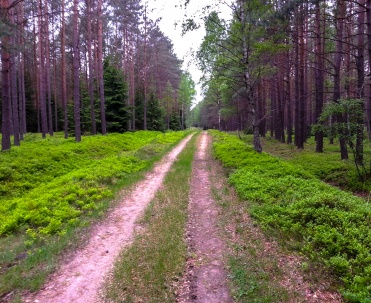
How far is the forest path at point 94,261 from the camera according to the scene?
394 cm

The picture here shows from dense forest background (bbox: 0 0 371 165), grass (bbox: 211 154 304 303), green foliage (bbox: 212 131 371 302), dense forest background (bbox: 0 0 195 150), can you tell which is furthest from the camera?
dense forest background (bbox: 0 0 195 150)

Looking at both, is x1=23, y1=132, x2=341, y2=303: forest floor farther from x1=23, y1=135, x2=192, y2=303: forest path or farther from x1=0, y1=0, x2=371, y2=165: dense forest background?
x1=0, y1=0, x2=371, y2=165: dense forest background

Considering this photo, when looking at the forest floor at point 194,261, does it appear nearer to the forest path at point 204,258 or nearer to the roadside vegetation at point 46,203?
the forest path at point 204,258

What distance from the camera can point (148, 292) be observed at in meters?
3.95

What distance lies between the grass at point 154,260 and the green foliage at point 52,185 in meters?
1.89

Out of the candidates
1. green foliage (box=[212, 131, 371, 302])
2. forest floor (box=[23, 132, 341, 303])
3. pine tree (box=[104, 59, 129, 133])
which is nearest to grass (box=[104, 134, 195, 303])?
forest floor (box=[23, 132, 341, 303])

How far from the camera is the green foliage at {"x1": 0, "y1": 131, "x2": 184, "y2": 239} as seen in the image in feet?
21.2

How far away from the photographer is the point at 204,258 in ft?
16.4

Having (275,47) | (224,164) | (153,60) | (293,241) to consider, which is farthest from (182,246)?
(153,60)

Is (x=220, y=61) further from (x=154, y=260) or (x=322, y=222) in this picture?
(x=154, y=260)

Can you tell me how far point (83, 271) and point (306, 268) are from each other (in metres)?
3.70

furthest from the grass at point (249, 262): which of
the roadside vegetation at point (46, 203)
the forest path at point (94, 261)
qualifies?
the roadside vegetation at point (46, 203)

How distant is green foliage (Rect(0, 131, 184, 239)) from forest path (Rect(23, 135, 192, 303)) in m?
0.85

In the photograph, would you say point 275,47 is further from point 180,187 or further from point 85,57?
point 85,57
